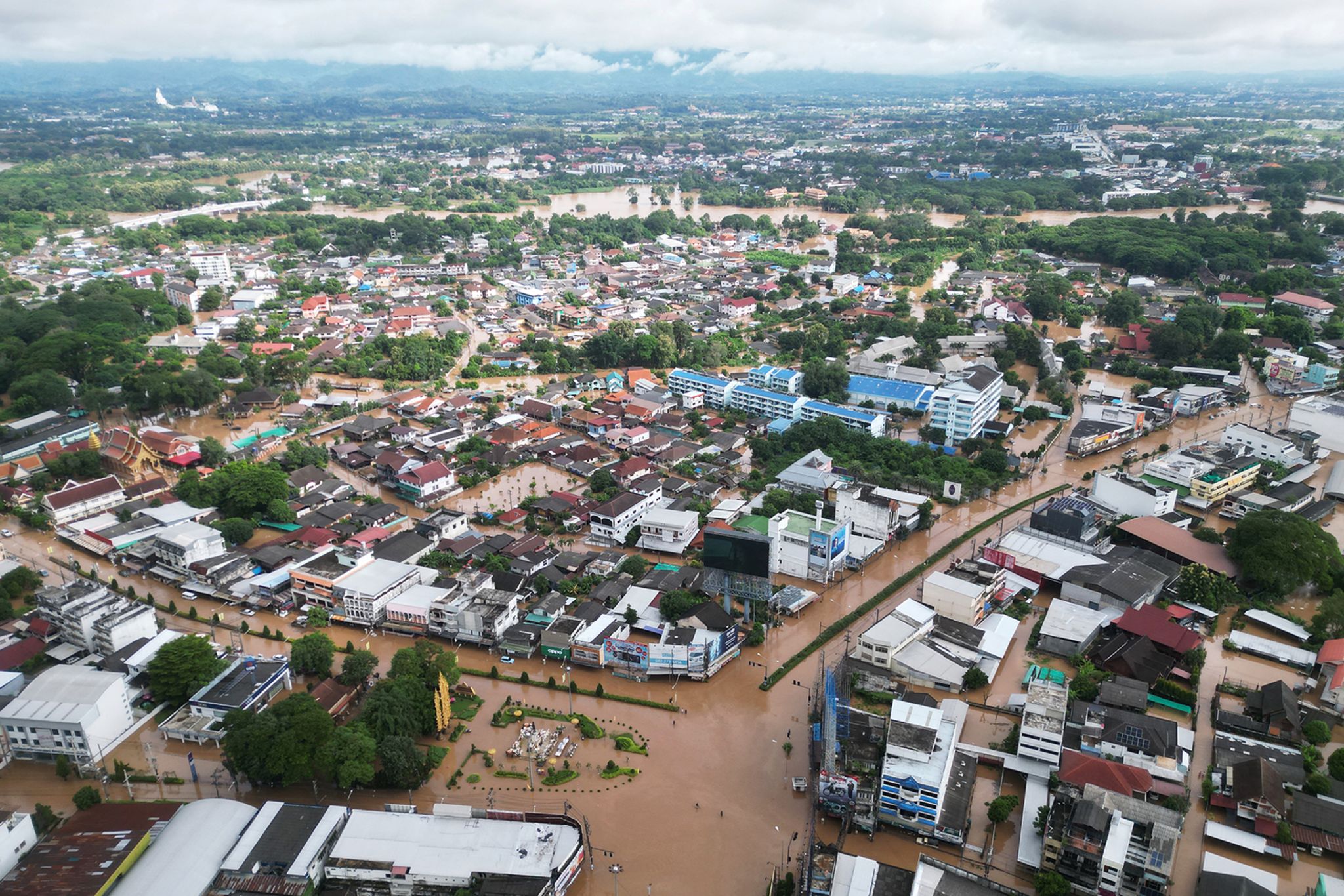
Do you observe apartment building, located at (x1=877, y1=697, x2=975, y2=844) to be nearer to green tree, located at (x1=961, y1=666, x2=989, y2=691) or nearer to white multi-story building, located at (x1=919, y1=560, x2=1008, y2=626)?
green tree, located at (x1=961, y1=666, x2=989, y2=691)

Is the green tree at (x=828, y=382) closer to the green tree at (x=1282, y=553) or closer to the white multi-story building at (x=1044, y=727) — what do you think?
the green tree at (x=1282, y=553)

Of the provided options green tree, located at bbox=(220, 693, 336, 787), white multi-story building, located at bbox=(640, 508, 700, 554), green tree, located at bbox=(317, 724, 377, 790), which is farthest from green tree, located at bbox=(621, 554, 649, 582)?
green tree, located at bbox=(220, 693, 336, 787)

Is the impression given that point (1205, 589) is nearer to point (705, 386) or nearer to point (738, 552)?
point (738, 552)

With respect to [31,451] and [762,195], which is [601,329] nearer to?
[31,451]

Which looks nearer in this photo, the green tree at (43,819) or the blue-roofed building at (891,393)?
the green tree at (43,819)

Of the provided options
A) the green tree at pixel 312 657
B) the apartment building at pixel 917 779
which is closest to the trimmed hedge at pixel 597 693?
the green tree at pixel 312 657

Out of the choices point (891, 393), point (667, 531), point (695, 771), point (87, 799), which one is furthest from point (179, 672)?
point (891, 393)
